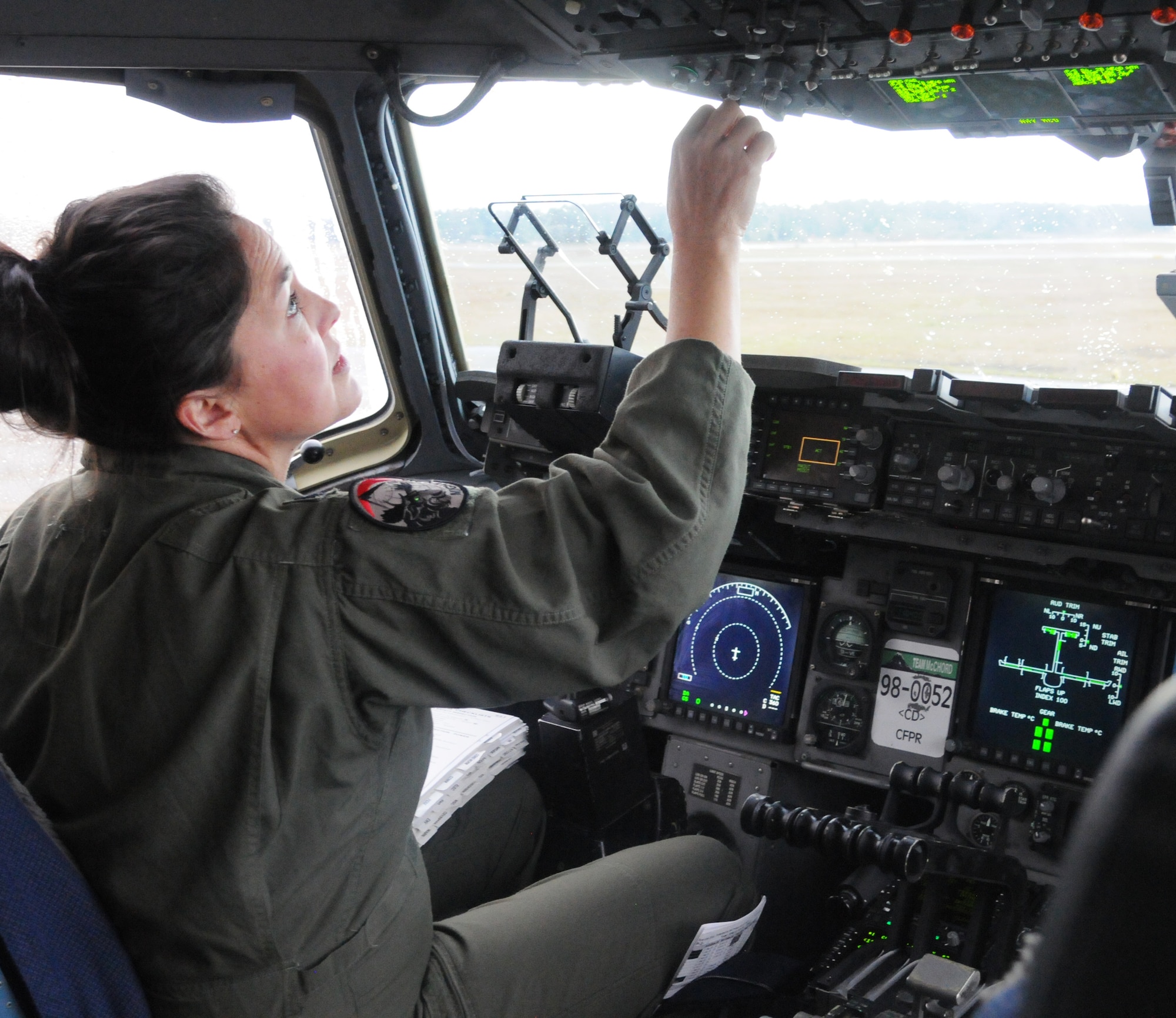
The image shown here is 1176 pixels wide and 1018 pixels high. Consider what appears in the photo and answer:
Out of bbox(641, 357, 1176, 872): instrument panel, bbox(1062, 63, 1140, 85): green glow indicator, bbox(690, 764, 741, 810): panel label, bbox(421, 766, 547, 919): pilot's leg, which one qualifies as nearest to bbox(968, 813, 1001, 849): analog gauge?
bbox(641, 357, 1176, 872): instrument panel

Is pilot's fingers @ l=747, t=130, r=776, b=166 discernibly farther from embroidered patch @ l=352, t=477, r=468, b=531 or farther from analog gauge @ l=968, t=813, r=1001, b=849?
analog gauge @ l=968, t=813, r=1001, b=849

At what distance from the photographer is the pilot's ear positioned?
121 centimetres

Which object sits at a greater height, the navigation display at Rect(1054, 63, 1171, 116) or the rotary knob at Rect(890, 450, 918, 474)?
the navigation display at Rect(1054, 63, 1171, 116)

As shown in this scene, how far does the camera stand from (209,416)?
124 centimetres

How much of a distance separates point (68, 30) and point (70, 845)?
82.4 inches

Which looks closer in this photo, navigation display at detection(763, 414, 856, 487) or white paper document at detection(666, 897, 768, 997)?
white paper document at detection(666, 897, 768, 997)

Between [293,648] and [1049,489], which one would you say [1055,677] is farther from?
[293,648]

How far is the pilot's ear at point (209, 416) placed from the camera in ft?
3.98

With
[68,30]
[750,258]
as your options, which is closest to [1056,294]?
[750,258]

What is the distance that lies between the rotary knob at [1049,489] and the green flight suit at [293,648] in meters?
1.07

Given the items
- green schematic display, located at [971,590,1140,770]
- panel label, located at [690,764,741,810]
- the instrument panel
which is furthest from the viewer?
panel label, located at [690,764,741,810]

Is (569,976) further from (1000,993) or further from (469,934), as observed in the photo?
(1000,993)

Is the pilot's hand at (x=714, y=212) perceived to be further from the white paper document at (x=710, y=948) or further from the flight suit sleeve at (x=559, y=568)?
the white paper document at (x=710, y=948)

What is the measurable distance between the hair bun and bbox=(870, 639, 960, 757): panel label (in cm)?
182
